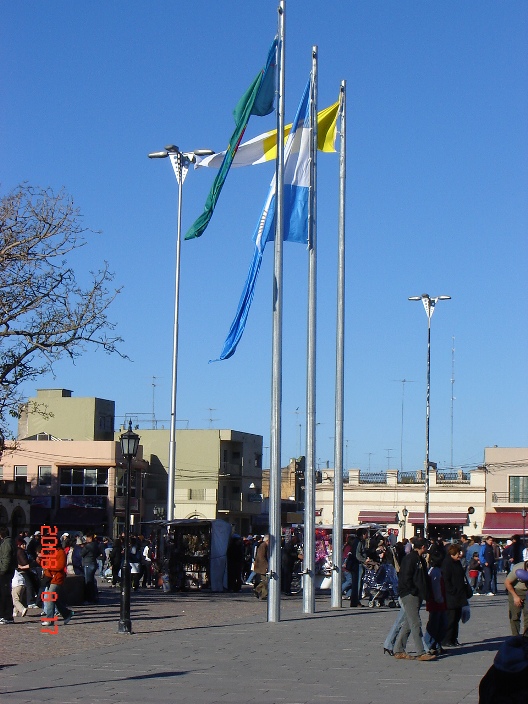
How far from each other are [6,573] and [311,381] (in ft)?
22.8

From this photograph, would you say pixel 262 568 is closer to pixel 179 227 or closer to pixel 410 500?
pixel 179 227

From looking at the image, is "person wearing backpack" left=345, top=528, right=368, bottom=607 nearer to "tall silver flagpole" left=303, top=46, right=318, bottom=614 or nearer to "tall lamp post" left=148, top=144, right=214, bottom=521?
"tall silver flagpole" left=303, top=46, right=318, bottom=614

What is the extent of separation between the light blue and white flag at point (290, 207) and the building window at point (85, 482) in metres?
53.5

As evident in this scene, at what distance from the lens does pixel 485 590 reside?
33.5m

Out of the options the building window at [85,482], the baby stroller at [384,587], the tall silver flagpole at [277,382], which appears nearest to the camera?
the tall silver flagpole at [277,382]

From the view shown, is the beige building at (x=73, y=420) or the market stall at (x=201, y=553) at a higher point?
the beige building at (x=73, y=420)

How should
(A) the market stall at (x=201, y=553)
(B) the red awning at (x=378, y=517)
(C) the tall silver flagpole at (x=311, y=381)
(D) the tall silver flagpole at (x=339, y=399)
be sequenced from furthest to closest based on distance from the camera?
1. (B) the red awning at (x=378, y=517)
2. (A) the market stall at (x=201, y=553)
3. (D) the tall silver flagpole at (x=339, y=399)
4. (C) the tall silver flagpole at (x=311, y=381)

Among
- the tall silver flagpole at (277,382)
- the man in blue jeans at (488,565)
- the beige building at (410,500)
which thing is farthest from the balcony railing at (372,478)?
the tall silver flagpole at (277,382)

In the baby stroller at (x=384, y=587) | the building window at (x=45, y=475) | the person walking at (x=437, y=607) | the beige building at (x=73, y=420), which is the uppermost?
the beige building at (x=73, y=420)

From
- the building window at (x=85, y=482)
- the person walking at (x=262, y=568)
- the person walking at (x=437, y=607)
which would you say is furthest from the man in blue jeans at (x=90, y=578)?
the building window at (x=85, y=482)

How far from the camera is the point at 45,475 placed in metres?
74.6

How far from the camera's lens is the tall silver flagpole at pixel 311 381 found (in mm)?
22250

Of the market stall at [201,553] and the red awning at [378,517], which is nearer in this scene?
the market stall at [201,553]

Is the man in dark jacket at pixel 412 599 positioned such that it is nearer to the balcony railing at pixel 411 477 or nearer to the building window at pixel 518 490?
the building window at pixel 518 490
